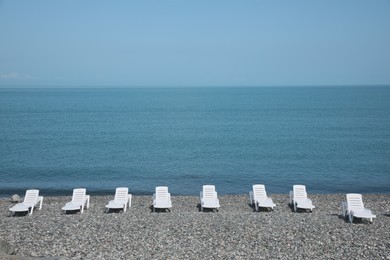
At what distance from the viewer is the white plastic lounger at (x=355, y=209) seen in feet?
52.6

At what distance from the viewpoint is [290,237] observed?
13312 mm

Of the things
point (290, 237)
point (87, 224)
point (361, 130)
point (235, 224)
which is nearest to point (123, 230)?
point (87, 224)

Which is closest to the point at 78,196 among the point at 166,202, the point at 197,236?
the point at 166,202

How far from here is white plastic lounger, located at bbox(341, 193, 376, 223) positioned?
16022 mm

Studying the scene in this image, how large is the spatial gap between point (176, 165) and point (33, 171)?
37.0ft

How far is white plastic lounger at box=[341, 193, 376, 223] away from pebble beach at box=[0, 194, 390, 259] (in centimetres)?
33

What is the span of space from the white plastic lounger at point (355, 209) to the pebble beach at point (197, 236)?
334 mm

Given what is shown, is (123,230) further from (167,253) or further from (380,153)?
(380,153)

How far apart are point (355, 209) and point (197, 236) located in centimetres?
672

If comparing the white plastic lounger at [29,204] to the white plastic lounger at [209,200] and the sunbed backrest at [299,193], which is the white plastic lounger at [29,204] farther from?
the sunbed backrest at [299,193]

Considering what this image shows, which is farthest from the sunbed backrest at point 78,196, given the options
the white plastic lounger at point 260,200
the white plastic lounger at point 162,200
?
the white plastic lounger at point 260,200

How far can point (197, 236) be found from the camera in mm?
13469

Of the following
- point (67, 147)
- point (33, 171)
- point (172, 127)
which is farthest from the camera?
point (172, 127)

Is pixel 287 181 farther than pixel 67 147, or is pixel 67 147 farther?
pixel 67 147
